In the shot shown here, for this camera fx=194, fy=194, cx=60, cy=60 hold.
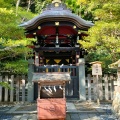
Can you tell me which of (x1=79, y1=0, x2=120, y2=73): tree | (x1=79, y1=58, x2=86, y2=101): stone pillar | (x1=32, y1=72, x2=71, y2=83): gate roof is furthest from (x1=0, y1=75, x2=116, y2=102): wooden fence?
(x1=32, y1=72, x2=71, y2=83): gate roof

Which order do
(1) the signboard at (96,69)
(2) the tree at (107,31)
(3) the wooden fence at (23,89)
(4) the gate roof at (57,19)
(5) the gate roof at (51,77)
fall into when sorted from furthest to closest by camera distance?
1. (4) the gate roof at (57,19)
2. (3) the wooden fence at (23,89)
3. (1) the signboard at (96,69)
4. (2) the tree at (107,31)
5. (5) the gate roof at (51,77)

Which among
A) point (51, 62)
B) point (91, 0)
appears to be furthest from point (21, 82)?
point (91, 0)

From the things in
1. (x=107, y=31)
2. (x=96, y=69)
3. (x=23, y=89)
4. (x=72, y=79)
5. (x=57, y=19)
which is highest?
(x=57, y=19)

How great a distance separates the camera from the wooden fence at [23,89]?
9.63 meters

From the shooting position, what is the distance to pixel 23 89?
967cm

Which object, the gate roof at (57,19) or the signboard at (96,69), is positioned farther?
the gate roof at (57,19)

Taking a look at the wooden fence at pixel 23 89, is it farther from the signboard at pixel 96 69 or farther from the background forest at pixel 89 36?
the background forest at pixel 89 36

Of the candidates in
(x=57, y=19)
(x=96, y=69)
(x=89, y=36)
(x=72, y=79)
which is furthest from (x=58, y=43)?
(x=96, y=69)

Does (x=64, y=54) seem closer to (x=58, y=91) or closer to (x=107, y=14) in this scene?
(x=107, y=14)

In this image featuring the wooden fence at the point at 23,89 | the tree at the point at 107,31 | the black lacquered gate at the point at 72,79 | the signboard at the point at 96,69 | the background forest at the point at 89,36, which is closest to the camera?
the background forest at the point at 89,36

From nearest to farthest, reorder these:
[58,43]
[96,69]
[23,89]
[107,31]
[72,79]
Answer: [107,31] → [96,69] → [23,89] → [72,79] → [58,43]

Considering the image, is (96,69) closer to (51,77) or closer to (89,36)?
(89,36)

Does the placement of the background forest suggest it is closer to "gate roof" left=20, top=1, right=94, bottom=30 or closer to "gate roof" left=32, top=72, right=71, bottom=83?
"gate roof" left=20, top=1, right=94, bottom=30

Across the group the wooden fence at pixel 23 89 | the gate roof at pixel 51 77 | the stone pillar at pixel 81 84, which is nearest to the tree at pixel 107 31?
the stone pillar at pixel 81 84
